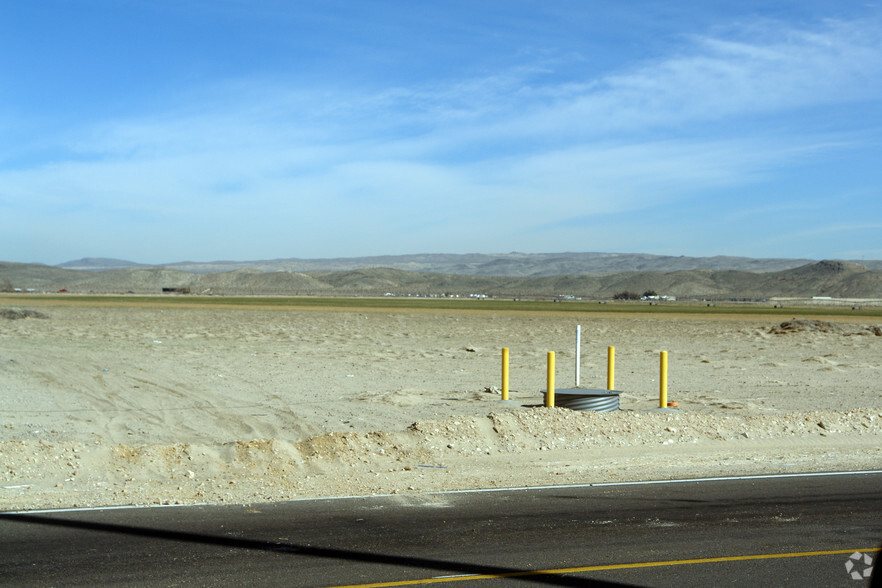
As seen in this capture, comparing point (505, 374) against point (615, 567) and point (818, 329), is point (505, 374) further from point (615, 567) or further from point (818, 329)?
point (818, 329)

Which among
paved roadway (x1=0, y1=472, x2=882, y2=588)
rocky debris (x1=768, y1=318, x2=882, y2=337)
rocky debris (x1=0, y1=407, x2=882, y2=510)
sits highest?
rocky debris (x1=768, y1=318, x2=882, y2=337)

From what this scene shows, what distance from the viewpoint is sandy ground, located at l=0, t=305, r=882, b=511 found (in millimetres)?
11492

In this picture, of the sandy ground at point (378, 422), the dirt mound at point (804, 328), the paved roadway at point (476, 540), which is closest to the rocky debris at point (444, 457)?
the sandy ground at point (378, 422)

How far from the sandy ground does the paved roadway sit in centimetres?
98

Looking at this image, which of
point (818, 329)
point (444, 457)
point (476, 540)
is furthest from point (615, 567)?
point (818, 329)

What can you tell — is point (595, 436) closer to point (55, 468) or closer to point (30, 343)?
point (55, 468)

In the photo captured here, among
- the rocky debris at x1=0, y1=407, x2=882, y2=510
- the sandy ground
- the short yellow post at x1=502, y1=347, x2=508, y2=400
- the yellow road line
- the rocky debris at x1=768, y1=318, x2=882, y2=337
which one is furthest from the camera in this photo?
the rocky debris at x1=768, y1=318, x2=882, y2=337

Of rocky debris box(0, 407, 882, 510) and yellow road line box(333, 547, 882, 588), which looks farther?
rocky debris box(0, 407, 882, 510)

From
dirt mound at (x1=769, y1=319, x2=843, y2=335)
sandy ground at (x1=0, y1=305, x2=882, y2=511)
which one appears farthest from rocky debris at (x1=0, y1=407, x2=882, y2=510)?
dirt mound at (x1=769, y1=319, x2=843, y2=335)

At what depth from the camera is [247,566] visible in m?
7.09

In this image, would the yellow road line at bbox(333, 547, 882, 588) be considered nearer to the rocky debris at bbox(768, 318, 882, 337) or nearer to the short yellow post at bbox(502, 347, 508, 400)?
the short yellow post at bbox(502, 347, 508, 400)

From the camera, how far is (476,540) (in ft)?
26.1

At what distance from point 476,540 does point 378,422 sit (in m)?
8.48

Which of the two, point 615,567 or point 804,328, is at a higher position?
point 804,328
